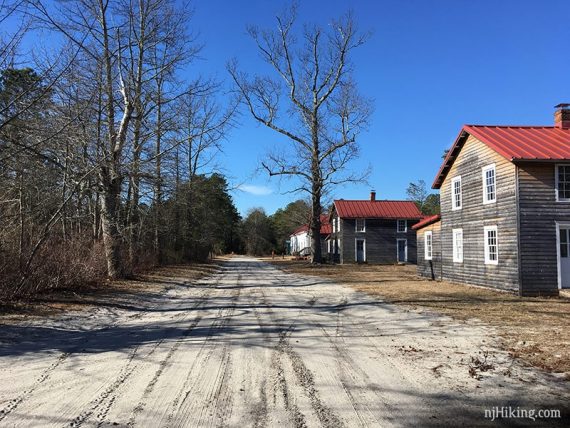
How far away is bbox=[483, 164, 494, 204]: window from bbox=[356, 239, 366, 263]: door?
91.3 feet

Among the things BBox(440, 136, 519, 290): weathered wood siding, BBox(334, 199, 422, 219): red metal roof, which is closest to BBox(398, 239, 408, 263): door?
BBox(334, 199, 422, 219): red metal roof

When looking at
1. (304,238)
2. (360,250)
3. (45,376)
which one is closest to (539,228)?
(45,376)

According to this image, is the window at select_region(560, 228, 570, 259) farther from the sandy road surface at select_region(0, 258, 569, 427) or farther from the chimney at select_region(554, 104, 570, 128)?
the sandy road surface at select_region(0, 258, 569, 427)

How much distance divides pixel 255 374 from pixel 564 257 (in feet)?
45.3

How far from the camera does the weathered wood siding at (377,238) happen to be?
4522 centimetres

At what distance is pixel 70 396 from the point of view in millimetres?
4848

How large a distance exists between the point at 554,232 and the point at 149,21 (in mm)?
16564

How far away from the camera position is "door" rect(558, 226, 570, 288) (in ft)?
50.1

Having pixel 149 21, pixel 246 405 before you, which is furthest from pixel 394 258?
pixel 246 405

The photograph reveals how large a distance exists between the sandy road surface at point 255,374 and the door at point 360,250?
1400 inches

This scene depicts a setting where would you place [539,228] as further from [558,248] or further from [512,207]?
[512,207]

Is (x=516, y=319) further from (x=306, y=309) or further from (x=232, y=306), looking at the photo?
(x=232, y=306)

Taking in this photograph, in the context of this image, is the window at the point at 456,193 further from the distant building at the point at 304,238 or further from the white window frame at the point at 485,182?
the distant building at the point at 304,238

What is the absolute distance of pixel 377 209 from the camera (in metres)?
46.6
